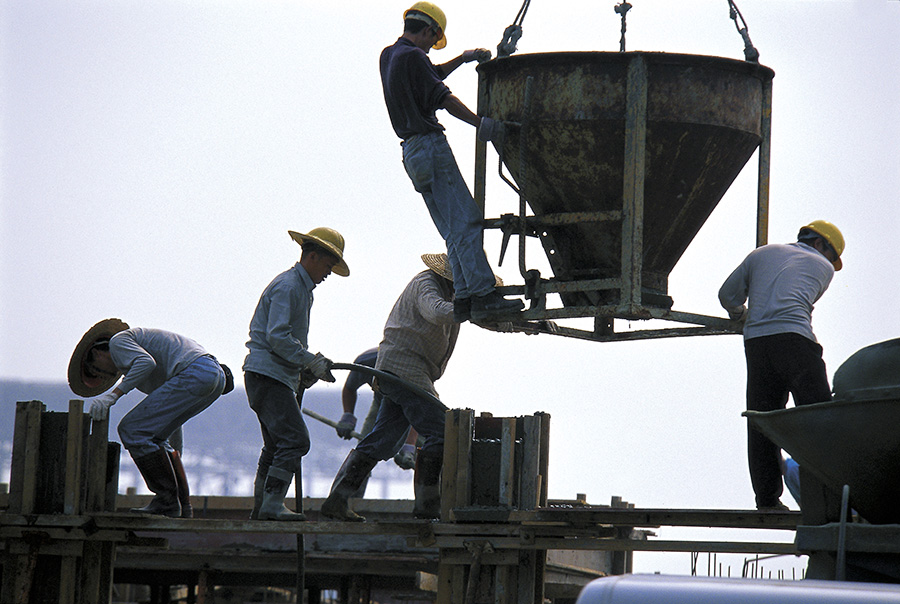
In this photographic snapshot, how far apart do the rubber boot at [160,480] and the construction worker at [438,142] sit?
232 cm

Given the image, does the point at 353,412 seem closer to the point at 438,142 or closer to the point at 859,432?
the point at 438,142

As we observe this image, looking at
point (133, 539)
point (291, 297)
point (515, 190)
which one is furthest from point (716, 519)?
point (133, 539)

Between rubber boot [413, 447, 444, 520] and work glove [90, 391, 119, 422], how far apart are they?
2.14 meters

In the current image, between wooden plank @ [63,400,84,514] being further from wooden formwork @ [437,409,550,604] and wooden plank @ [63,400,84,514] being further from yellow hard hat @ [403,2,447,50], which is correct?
yellow hard hat @ [403,2,447,50]

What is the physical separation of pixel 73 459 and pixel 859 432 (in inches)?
220

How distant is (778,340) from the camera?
782 centimetres

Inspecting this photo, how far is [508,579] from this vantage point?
8031mm

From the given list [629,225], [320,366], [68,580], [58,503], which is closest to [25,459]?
[58,503]

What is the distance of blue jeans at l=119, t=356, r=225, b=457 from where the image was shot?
888 cm

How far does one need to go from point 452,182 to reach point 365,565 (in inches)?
212

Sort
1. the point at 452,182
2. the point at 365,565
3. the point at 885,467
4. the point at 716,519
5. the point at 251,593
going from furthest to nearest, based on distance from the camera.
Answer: the point at 251,593
the point at 365,565
the point at 452,182
the point at 716,519
the point at 885,467

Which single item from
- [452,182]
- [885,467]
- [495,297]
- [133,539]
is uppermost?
[452,182]

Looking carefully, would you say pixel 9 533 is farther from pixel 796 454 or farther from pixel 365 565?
pixel 796 454

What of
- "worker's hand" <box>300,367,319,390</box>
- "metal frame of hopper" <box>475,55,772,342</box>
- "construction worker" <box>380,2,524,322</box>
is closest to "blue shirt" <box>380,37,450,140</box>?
"construction worker" <box>380,2,524,322</box>
